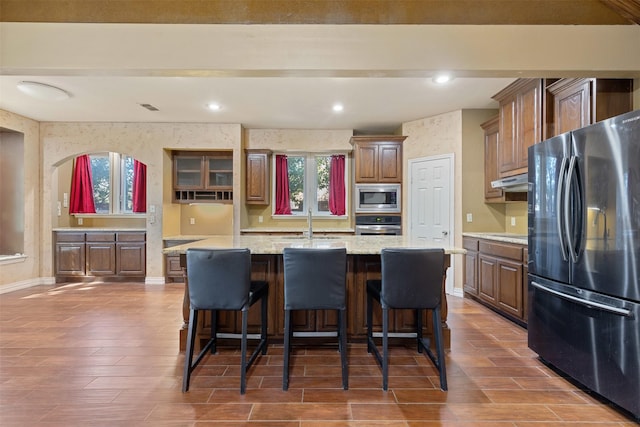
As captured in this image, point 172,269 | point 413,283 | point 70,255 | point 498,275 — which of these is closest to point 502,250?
point 498,275

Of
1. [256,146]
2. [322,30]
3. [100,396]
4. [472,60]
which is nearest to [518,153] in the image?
[472,60]

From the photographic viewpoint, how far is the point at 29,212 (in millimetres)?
5156

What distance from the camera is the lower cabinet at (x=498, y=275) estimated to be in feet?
10.8

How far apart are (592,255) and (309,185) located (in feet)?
15.1

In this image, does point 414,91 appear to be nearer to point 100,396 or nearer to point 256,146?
point 256,146

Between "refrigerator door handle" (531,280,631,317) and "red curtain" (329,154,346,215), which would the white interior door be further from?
"refrigerator door handle" (531,280,631,317)

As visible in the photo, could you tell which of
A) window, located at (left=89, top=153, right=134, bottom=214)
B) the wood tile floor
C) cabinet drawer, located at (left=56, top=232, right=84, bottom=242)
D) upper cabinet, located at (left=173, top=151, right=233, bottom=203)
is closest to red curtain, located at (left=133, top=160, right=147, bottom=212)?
window, located at (left=89, top=153, right=134, bottom=214)

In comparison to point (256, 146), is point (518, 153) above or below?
below

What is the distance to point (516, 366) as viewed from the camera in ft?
8.21

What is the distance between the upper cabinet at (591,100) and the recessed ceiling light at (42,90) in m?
5.40

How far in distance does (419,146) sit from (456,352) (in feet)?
10.7

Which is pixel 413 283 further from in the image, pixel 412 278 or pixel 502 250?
pixel 502 250

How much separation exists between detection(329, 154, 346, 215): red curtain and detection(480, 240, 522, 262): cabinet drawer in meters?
2.61

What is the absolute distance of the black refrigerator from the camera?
1.82 meters
